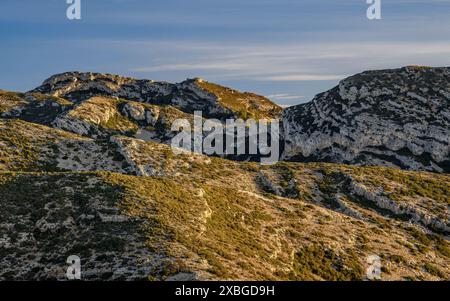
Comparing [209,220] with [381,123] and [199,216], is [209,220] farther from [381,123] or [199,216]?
[381,123]

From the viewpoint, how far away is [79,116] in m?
148

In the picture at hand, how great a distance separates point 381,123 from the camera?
134 meters

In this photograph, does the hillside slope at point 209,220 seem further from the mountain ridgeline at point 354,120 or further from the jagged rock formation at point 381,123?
the mountain ridgeline at point 354,120

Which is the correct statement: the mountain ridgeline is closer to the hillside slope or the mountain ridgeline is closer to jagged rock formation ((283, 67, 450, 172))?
jagged rock formation ((283, 67, 450, 172))

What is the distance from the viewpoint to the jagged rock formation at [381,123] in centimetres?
12388

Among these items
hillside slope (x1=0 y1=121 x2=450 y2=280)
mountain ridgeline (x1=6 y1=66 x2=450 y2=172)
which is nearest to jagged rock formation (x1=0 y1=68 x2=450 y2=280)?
hillside slope (x1=0 y1=121 x2=450 y2=280)

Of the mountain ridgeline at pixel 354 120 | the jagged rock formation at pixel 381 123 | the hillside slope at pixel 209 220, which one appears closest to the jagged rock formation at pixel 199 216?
the hillside slope at pixel 209 220

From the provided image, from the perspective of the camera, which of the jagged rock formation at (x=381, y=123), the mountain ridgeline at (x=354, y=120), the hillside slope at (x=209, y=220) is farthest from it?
the mountain ridgeline at (x=354, y=120)

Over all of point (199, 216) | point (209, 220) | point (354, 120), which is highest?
point (354, 120)

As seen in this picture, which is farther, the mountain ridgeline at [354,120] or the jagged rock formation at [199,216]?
the mountain ridgeline at [354,120]

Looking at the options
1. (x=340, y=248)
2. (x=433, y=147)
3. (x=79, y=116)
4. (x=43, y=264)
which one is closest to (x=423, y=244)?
(x=340, y=248)

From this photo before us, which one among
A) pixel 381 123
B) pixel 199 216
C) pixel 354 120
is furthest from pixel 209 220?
pixel 354 120

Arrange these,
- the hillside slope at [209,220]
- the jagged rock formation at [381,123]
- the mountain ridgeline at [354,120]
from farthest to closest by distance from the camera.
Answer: the mountain ridgeline at [354,120], the jagged rock formation at [381,123], the hillside slope at [209,220]
